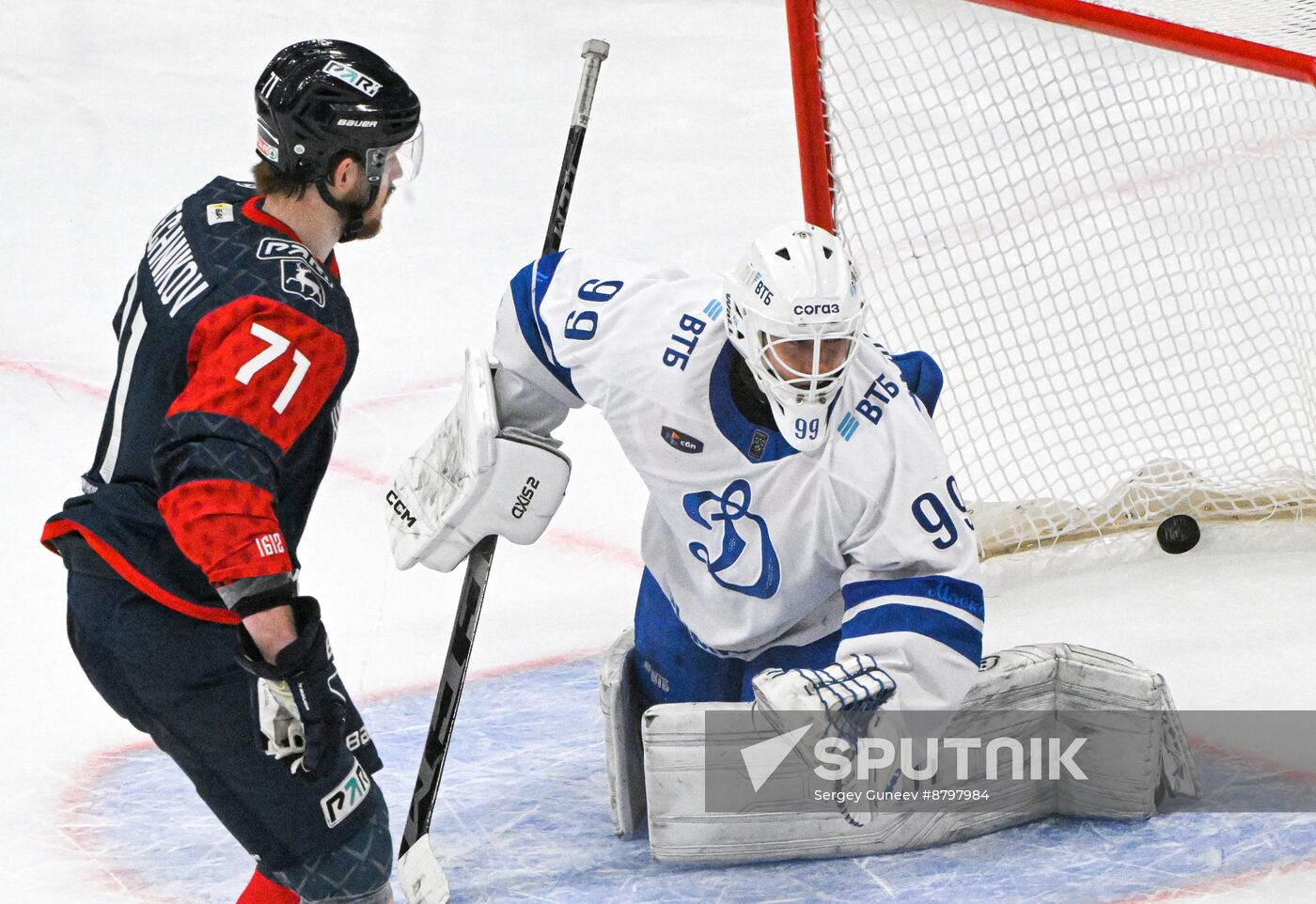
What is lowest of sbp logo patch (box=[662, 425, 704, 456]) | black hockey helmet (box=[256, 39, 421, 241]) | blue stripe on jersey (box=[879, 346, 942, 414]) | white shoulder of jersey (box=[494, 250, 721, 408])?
sbp logo patch (box=[662, 425, 704, 456])

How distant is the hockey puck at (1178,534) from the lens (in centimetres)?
386

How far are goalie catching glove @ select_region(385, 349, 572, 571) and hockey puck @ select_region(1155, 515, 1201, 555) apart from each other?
69.5 inches

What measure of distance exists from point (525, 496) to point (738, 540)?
43 cm

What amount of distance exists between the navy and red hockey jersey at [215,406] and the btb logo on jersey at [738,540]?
2.09ft

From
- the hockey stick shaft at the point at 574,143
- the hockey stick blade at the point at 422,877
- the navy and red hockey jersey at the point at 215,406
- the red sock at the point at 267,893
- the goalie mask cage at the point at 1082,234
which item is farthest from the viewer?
the goalie mask cage at the point at 1082,234

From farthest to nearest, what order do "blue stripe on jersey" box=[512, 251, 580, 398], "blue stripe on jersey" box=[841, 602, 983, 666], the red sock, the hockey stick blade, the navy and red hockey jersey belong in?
"blue stripe on jersey" box=[512, 251, 580, 398]
the hockey stick blade
the red sock
"blue stripe on jersey" box=[841, 602, 983, 666]
the navy and red hockey jersey

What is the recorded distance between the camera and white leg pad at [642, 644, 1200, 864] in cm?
265

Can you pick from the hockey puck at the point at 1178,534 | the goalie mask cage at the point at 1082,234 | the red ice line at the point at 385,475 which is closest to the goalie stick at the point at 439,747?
the goalie mask cage at the point at 1082,234

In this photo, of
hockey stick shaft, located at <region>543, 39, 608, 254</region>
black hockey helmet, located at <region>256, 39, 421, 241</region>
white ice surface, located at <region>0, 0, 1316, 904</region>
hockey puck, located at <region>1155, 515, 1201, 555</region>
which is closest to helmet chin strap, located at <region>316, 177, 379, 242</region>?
black hockey helmet, located at <region>256, 39, 421, 241</region>

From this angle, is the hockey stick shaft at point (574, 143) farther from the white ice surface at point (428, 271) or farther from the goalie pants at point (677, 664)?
the white ice surface at point (428, 271)

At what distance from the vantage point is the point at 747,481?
253cm

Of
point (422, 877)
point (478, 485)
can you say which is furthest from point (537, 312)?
point (422, 877)

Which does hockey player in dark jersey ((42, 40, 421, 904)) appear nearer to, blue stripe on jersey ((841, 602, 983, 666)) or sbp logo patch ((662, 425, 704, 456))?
sbp logo patch ((662, 425, 704, 456))

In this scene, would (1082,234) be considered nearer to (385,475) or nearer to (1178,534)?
(1178,534)
